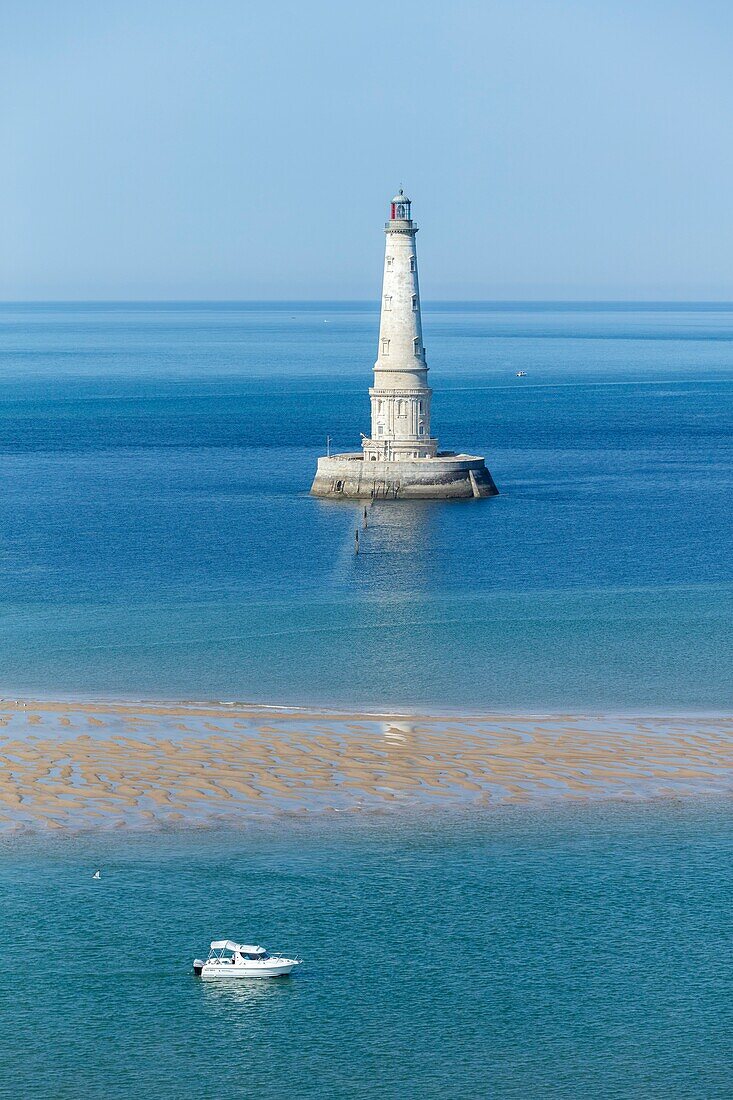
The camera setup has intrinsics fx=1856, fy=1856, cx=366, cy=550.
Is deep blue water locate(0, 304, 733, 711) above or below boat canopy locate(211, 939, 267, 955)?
above

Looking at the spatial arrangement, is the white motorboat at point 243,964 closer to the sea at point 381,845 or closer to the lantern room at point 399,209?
the sea at point 381,845

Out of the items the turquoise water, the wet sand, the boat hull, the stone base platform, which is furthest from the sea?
the wet sand

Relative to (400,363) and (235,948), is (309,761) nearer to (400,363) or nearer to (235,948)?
(235,948)

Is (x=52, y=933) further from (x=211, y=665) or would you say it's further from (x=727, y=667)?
(x=727, y=667)

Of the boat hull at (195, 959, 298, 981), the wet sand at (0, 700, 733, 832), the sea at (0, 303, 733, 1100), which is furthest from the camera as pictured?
the wet sand at (0, 700, 733, 832)

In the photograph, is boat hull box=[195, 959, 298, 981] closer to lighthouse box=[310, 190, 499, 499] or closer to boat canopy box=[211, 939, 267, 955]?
boat canopy box=[211, 939, 267, 955]

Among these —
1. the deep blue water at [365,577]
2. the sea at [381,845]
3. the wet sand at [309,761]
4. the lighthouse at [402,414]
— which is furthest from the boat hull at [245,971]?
the lighthouse at [402,414]
